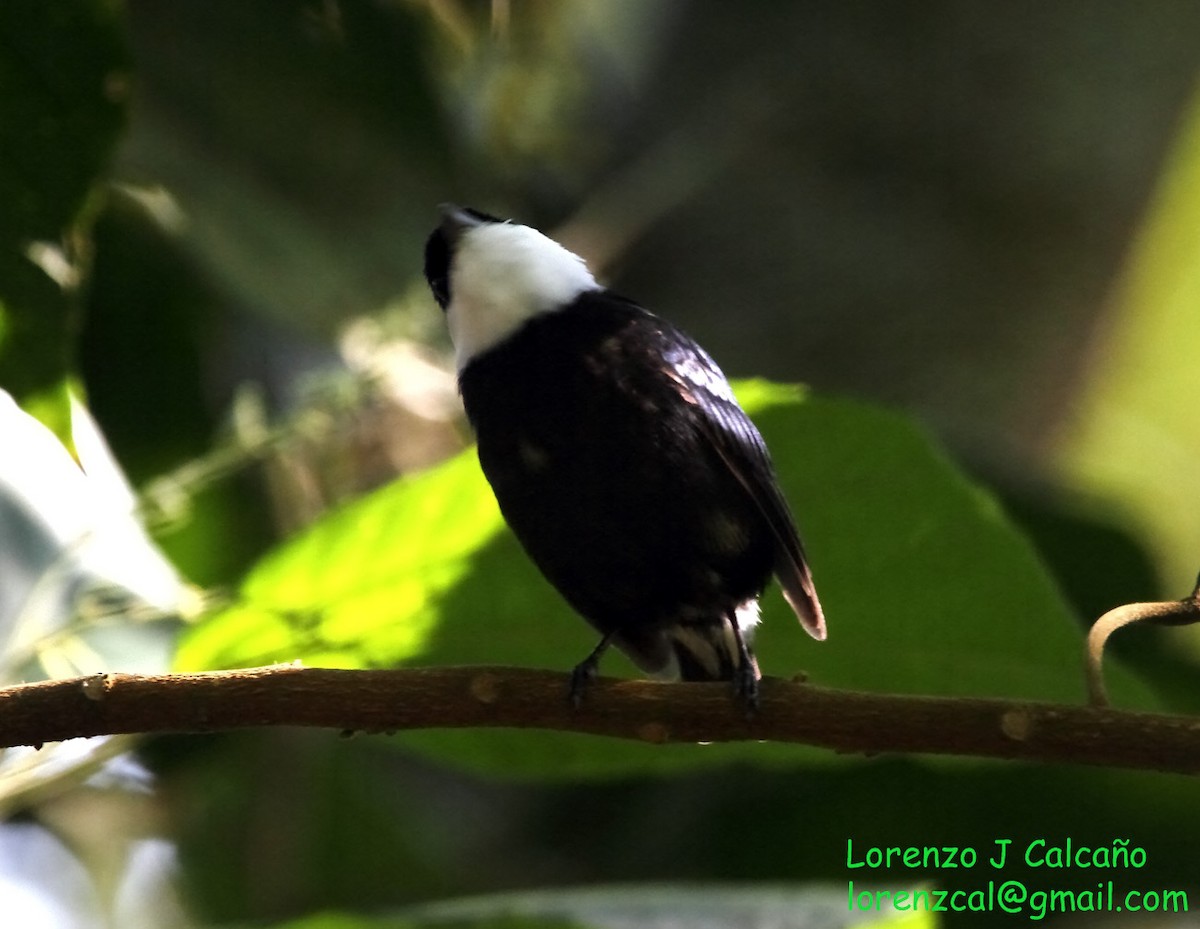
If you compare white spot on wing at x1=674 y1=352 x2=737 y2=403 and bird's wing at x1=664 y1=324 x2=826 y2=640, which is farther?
white spot on wing at x1=674 y1=352 x2=737 y2=403

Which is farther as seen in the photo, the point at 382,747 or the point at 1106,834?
the point at 382,747

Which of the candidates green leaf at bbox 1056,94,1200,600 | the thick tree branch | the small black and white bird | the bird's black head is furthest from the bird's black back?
green leaf at bbox 1056,94,1200,600

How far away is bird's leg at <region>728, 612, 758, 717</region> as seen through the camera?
1513 mm

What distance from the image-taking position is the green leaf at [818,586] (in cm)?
188

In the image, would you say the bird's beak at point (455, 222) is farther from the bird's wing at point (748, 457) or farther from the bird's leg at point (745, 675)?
the bird's leg at point (745, 675)

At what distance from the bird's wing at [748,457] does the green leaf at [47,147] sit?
0.83 meters

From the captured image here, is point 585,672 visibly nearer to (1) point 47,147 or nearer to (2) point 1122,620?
(2) point 1122,620

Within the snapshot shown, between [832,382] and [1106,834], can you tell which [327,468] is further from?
[1106,834]

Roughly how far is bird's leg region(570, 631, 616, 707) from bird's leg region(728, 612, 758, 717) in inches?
6.3

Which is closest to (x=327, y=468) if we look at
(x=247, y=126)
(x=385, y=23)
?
(x=247, y=126)

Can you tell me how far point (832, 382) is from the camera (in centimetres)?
328

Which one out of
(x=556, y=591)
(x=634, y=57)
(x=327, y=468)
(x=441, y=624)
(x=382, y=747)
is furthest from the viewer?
(x=634, y=57)

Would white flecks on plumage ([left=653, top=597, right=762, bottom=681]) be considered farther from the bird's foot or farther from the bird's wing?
the bird's foot

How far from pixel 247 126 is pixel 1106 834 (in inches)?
83.9
